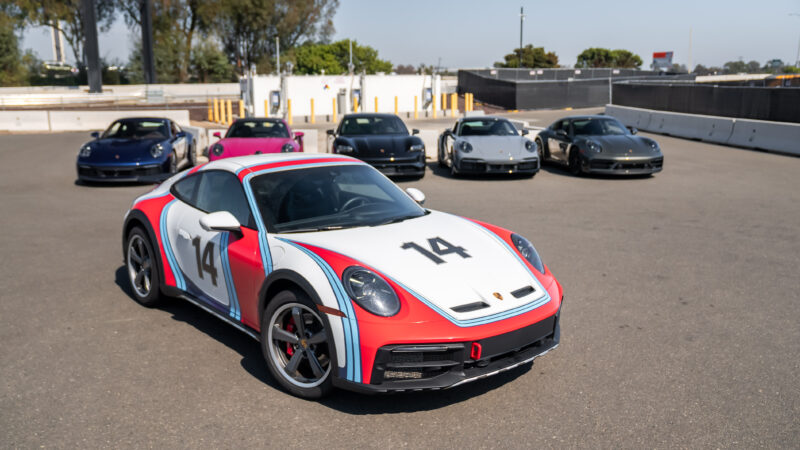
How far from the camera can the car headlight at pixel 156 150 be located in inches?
521

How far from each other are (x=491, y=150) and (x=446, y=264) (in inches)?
399

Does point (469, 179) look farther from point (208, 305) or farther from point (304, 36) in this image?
point (304, 36)

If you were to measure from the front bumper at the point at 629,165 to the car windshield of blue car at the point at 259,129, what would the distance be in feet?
21.6

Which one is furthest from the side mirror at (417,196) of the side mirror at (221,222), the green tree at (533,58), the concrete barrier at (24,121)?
the green tree at (533,58)

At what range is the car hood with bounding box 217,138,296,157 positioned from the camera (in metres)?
13.4

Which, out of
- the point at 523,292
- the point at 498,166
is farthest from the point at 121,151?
the point at 523,292

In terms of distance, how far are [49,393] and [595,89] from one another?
4088cm

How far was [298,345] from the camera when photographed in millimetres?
4055

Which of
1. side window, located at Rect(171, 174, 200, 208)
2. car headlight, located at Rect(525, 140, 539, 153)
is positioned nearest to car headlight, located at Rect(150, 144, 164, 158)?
car headlight, located at Rect(525, 140, 539, 153)

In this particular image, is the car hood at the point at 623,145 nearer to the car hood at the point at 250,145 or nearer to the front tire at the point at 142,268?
the car hood at the point at 250,145

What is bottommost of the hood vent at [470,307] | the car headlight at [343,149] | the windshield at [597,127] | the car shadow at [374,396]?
the car shadow at [374,396]

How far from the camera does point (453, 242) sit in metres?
4.45

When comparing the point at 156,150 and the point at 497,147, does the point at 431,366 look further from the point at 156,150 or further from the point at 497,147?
the point at 156,150

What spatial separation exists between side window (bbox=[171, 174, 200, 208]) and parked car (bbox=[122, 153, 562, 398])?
0.8 inches
